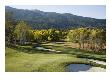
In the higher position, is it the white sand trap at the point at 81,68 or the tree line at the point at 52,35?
the tree line at the point at 52,35

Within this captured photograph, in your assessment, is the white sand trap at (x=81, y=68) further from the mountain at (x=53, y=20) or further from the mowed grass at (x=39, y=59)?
the mountain at (x=53, y=20)

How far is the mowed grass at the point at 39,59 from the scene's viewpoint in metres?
2.94

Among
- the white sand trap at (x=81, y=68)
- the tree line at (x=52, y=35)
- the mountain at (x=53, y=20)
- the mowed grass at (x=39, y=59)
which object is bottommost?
the white sand trap at (x=81, y=68)

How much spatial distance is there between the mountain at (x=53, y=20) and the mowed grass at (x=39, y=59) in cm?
17

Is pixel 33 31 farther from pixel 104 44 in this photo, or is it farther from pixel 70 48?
pixel 104 44

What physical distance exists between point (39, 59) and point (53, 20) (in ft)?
1.16

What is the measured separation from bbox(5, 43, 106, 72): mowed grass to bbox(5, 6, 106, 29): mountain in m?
0.17

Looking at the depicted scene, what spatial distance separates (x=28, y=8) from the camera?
2.96 m

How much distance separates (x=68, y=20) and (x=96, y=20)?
0.78 ft

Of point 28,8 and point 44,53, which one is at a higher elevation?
point 28,8

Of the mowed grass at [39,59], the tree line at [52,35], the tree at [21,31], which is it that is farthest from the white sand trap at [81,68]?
the tree at [21,31]

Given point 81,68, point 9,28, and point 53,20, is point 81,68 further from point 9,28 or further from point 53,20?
point 9,28
